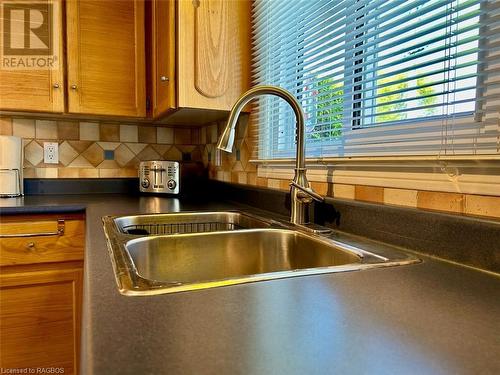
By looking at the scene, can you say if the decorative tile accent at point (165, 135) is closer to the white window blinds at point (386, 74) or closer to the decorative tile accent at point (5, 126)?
the decorative tile accent at point (5, 126)

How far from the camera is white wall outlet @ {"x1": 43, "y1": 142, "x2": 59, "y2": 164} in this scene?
200 cm

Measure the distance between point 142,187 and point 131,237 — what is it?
1.18 metres

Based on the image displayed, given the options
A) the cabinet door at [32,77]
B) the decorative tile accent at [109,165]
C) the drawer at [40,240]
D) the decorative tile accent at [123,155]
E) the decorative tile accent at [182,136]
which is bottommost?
the drawer at [40,240]

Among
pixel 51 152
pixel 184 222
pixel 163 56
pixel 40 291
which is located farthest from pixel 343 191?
pixel 51 152

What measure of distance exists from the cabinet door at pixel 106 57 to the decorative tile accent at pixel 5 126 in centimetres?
41

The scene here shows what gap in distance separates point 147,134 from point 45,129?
0.55 m

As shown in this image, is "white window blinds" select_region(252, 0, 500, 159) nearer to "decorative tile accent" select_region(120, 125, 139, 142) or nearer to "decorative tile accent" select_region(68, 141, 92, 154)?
"decorative tile accent" select_region(120, 125, 139, 142)

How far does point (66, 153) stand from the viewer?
2.04 metres

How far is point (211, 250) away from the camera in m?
0.97

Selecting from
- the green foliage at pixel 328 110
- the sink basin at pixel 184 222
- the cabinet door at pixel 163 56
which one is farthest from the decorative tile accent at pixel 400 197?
the cabinet door at pixel 163 56

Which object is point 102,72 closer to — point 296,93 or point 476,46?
point 296,93

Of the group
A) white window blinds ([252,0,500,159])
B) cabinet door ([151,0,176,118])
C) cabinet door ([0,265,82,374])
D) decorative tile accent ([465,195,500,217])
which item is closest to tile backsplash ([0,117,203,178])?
cabinet door ([151,0,176,118])

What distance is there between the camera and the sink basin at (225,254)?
88 centimetres

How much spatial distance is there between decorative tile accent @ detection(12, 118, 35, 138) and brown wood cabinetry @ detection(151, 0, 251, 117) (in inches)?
34.0
